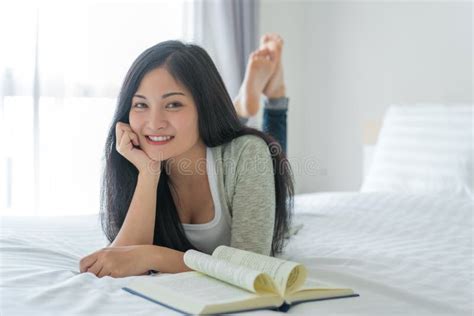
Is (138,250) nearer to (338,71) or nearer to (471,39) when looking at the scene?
(471,39)

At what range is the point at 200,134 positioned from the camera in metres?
1.47

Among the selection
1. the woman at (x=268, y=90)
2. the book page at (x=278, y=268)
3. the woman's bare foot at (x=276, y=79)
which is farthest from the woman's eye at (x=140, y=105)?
the woman's bare foot at (x=276, y=79)

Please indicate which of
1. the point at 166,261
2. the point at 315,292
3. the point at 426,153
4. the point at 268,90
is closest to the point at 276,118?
the point at 268,90

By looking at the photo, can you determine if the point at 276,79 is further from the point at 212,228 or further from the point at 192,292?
the point at 192,292

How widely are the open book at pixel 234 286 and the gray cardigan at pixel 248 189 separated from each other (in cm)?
19

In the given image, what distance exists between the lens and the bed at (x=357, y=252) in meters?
1.07

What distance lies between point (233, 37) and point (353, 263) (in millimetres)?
2303

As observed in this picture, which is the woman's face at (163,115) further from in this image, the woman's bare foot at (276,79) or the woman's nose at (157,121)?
the woman's bare foot at (276,79)

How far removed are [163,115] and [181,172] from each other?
182 mm

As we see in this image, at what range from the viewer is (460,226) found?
1939 mm

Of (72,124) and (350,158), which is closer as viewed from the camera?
(72,124)

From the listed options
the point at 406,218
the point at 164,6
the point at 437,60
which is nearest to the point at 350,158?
the point at 437,60

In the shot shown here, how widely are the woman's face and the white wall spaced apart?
1.91 m

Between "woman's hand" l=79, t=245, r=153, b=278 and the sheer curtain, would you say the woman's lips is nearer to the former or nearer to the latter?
"woman's hand" l=79, t=245, r=153, b=278
